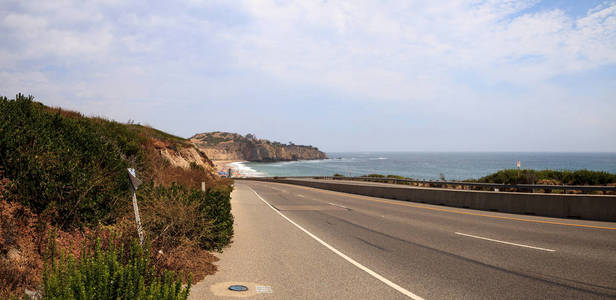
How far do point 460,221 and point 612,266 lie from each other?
6865mm

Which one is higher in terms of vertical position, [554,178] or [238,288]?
[554,178]

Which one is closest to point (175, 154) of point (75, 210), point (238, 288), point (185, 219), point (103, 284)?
point (75, 210)

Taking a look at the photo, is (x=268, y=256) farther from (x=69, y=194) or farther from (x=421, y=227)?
Answer: (x=421, y=227)

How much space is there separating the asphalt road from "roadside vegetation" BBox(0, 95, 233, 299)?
861mm

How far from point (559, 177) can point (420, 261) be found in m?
29.0

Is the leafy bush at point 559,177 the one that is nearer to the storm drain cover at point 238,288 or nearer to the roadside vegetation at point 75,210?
the roadside vegetation at point 75,210

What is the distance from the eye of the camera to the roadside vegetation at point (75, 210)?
5.45 m

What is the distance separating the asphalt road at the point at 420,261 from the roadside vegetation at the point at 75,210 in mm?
861

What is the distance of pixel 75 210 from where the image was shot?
7.13 metres

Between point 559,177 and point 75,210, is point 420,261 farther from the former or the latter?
point 559,177

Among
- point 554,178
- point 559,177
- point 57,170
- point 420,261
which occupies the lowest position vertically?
point 420,261

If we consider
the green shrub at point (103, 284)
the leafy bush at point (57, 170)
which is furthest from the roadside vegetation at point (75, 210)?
the green shrub at point (103, 284)

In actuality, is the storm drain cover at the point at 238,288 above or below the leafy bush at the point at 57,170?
below

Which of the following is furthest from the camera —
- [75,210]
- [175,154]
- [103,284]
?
[175,154]
